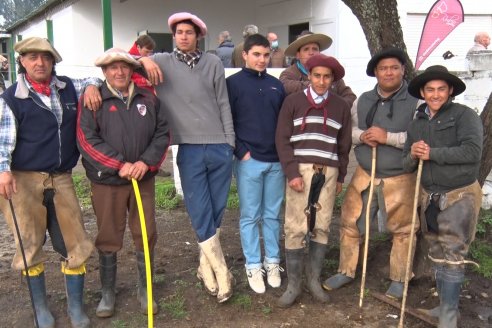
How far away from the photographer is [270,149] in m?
4.17

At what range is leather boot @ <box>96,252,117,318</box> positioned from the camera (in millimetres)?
3943

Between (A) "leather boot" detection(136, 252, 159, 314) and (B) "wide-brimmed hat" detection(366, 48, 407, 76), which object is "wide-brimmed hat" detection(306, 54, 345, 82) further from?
(A) "leather boot" detection(136, 252, 159, 314)

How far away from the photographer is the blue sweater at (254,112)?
4.14m

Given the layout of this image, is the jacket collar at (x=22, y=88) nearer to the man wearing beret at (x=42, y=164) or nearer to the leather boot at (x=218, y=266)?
the man wearing beret at (x=42, y=164)

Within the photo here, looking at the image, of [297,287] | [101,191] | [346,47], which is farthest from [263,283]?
[346,47]

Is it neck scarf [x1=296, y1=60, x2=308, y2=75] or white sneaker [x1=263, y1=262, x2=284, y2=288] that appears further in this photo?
neck scarf [x1=296, y1=60, x2=308, y2=75]

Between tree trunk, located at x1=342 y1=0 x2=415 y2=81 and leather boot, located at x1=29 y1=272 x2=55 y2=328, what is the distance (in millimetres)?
3566

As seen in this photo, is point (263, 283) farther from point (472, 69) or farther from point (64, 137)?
point (472, 69)

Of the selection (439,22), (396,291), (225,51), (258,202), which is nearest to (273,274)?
(258,202)

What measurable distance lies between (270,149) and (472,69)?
322 centimetres

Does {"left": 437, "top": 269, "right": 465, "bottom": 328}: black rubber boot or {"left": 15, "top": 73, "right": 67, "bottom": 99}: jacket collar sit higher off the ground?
{"left": 15, "top": 73, "right": 67, "bottom": 99}: jacket collar

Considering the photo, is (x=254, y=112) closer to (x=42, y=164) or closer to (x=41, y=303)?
(x=42, y=164)

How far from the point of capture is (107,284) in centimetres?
401

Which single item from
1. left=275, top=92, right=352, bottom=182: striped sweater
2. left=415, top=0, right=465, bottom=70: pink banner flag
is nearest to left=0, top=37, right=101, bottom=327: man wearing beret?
left=275, top=92, right=352, bottom=182: striped sweater
